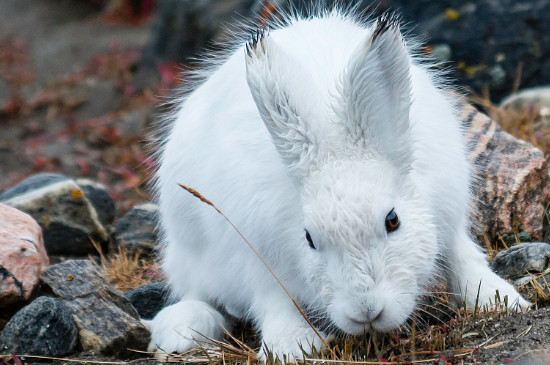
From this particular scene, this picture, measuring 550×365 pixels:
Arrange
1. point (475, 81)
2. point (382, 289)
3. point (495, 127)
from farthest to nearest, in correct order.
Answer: point (475, 81) < point (495, 127) < point (382, 289)

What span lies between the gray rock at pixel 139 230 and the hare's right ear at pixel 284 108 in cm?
286

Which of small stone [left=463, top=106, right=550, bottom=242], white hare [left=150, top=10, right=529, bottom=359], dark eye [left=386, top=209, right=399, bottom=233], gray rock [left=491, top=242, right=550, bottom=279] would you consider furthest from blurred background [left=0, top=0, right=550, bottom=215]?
dark eye [left=386, top=209, right=399, bottom=233]

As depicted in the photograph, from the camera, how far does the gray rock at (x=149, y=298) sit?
480cm

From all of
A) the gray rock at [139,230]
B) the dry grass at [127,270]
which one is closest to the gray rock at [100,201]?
the gray rock at [139,230]

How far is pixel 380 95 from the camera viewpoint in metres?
3.26

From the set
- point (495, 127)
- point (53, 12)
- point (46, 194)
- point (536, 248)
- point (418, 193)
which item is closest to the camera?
Result: point (418, 193)

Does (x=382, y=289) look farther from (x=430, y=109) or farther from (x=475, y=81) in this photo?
(x=475, y=81)

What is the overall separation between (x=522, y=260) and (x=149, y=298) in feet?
8.12

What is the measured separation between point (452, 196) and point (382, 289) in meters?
0.91

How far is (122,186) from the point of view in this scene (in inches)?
346

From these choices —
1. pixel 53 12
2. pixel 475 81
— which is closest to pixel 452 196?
pixel 475 81

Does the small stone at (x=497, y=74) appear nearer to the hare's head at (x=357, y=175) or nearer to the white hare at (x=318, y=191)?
the white hare at (x=318, y=191)

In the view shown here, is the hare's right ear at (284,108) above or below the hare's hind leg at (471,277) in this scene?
above

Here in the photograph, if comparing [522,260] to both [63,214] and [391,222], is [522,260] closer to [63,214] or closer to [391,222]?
[391,222]
